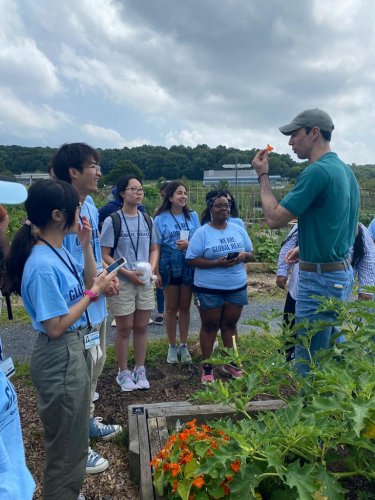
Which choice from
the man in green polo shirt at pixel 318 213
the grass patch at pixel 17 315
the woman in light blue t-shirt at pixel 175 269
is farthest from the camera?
the grass patch at pixel 17 315

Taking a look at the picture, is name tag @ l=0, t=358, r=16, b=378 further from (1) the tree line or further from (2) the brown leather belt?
(1) the tree line

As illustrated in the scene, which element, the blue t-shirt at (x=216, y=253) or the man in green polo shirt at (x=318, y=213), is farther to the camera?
the blue t-shirt at (x=216, y=253)

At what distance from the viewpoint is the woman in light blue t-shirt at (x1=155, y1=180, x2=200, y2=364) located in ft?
13.0

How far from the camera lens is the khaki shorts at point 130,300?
127 inches

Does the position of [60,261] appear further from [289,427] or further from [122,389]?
[122,389]

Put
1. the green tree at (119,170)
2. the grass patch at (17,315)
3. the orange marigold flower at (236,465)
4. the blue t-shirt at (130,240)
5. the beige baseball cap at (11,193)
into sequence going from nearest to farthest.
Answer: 1. the beige baseball cap at (11,193)
2. the orange marigold flower at (236,465)
3. the blue t-shirt at (130,240)
4. the grass patch at (17,315)
5. the green tree at (119,170)

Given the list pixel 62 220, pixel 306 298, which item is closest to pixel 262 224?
pixel 306 298

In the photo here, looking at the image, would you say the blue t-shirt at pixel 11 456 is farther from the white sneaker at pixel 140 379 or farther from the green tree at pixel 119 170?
the green tree at pixel 119 170

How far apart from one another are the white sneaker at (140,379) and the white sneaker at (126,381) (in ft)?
0.12

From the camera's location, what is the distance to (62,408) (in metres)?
1.83

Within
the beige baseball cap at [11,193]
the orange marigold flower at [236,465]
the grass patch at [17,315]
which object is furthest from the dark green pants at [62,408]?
the grass patch at [17,315]

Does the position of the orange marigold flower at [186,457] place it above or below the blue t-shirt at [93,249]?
below

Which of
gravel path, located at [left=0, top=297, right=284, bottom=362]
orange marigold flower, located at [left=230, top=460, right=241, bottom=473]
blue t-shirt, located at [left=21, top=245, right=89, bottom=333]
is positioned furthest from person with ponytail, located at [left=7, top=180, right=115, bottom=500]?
gravel path, located at [left=0, top=297, right=284, bottom=362]

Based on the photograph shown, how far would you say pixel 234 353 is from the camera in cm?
186
